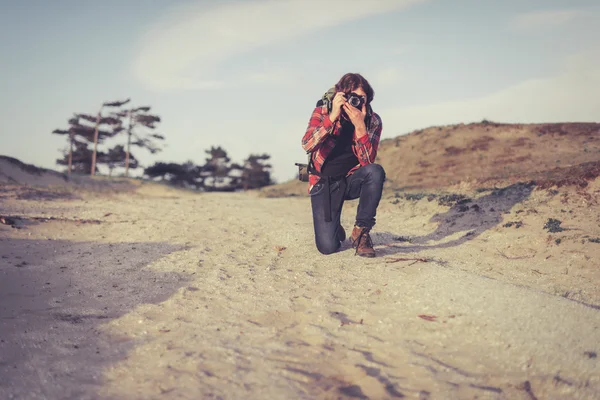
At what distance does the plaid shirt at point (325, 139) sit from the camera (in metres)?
4.54

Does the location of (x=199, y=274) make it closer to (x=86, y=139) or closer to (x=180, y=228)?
(x=180, y=228)

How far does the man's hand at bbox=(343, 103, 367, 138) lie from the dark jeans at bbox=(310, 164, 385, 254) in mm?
393

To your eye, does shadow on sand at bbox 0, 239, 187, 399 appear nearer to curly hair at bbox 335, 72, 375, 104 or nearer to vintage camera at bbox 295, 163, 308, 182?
vintage camera at bbox 295, 163, 308, 182

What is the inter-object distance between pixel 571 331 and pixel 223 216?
Result: 6.31 meters

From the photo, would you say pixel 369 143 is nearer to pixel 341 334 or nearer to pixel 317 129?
pixel 317 129

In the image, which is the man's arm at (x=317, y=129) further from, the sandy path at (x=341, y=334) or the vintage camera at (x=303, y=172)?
the sandy path at (x=341, y=334)

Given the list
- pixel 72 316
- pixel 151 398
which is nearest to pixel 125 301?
pixel 72 316

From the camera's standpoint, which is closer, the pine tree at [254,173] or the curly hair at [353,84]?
the curly hair at [353,84]

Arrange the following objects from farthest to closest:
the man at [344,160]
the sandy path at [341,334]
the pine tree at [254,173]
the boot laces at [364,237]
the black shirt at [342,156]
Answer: the pine tree at [254,173] < the black shirt at [342,156] < the boot laces at [364,237] < the man at [344,160] < the sandy path at [341,334]

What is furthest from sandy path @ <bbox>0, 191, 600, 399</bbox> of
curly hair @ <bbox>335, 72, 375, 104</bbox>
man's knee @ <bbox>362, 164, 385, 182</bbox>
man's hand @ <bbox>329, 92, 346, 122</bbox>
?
curly hair @ <bbox>335, 72, 375, 104</bbox>

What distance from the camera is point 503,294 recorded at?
3.20m

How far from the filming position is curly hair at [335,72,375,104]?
4.56 metres

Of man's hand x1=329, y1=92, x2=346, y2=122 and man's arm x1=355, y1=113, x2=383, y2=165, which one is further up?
man's hand x1=329, y1=92, x2=346, y2=122

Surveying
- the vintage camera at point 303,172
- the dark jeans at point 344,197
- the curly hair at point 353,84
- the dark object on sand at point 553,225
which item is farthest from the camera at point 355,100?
the dark object on sand at point 553,225
